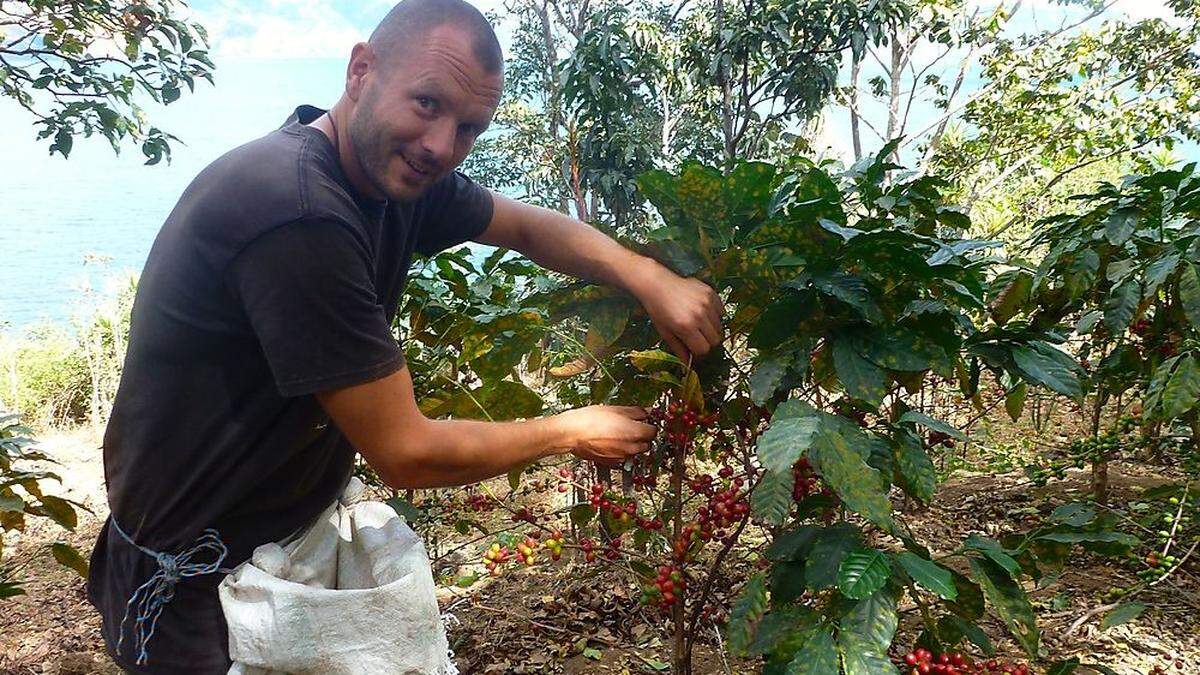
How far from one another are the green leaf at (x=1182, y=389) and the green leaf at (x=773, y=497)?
2.56ft

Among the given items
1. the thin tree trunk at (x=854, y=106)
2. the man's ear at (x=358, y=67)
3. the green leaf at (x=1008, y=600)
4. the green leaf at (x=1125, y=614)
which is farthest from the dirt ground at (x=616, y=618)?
the thin tree trunk at (x=854, y=106)

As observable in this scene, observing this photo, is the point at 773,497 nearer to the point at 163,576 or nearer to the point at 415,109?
the point at 415,109

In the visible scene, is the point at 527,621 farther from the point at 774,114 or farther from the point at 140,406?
the point at 774,114

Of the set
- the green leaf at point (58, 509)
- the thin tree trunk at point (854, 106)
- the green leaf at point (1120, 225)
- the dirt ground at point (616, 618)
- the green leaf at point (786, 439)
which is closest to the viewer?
the green leaf at point (786, 439)

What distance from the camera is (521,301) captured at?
1527mm

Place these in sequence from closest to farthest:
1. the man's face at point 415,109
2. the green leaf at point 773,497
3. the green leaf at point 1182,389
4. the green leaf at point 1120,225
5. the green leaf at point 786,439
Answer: the green leaf at point 786,439, the green leaf at point 773,497, the man's face at point 415,109, the green leaf at point 1182,389, the green leaf at point 1120,225

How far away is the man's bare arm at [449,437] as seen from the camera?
1018 mm

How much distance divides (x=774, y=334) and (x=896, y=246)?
198mm

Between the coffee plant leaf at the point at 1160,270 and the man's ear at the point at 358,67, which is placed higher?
the man's ear at the point at 358,67

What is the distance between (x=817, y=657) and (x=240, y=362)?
32.9 inches

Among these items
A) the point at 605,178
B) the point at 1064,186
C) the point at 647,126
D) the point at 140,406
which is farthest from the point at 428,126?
the point at 1064,186

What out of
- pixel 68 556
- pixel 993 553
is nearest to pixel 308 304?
pixel 993 553

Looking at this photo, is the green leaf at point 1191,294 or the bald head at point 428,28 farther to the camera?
the green leaf at point 1191,294

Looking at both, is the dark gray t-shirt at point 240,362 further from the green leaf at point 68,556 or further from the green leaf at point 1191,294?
the green leaf at point 1191,294
